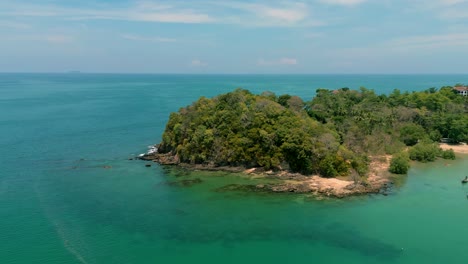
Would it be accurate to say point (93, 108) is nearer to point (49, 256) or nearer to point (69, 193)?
point (69, 193)

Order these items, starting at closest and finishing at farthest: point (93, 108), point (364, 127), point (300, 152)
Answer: point (300, 152), point (364, 127), point (93, 108)

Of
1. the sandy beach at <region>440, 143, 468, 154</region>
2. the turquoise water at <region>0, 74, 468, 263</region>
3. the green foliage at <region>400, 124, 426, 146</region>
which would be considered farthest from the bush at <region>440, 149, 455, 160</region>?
the green foliage at <region>400, 124, 426, 146</region>

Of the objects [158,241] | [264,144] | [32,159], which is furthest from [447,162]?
[32,159]

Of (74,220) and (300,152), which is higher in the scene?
(300,152)

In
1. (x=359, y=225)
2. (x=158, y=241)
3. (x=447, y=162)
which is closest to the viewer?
(x=158, y=241)

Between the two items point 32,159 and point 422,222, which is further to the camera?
point 32,159

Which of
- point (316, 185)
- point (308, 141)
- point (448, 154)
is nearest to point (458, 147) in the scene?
point (448, 154)
